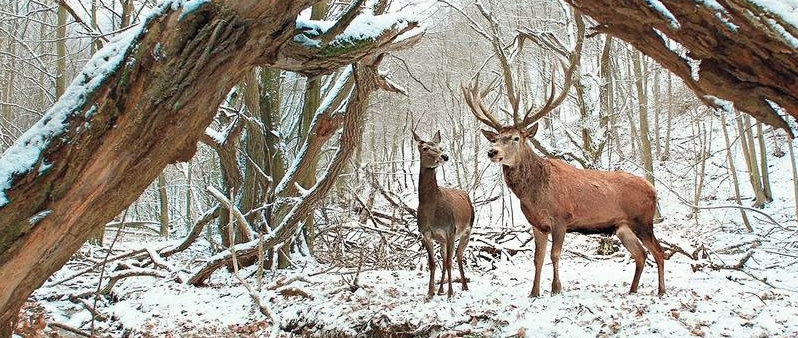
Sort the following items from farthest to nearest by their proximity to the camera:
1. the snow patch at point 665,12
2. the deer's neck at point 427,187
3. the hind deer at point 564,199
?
the deer's neck at point 427,187
the hind deer at point 564,199
the snow patch at point 665,12

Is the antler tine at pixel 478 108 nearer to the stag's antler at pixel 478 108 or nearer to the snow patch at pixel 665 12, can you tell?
the stag's antler at pixel 478 108

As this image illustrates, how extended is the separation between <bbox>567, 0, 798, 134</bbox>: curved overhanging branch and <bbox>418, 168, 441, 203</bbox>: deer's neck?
15.9ft

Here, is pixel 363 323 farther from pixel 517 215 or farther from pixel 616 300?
pixel 517 215

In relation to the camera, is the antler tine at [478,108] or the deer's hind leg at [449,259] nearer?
the deer's hind leg at [449,259]

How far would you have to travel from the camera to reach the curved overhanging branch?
2.39 m

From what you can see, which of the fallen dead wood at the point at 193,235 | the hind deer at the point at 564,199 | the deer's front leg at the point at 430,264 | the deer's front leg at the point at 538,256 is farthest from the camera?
the fallen dead wood at the point at 193,235

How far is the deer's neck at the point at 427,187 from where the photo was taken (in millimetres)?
7691

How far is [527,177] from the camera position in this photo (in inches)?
275

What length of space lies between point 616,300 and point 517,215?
17.7m

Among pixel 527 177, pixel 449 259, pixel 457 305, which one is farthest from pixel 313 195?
pixel 527 177

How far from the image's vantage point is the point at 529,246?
12.0 metres

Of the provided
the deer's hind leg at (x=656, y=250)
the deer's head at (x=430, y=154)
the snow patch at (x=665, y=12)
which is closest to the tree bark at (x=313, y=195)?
the deer's head at (x=430, y=154)

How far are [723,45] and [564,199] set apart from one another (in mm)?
4450

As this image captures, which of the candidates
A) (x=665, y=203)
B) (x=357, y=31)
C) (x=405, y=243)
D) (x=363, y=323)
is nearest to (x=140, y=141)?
(x=357, y=31)
